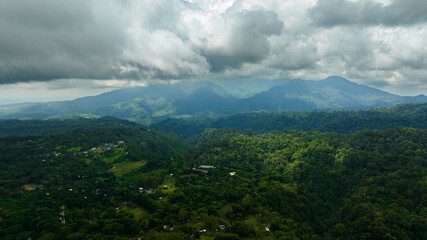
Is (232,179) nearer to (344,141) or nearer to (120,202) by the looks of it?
(120,202)

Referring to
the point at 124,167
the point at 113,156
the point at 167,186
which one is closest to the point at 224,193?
the point at 167,186

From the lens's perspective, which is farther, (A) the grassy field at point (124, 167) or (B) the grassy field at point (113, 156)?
(B) the grassy field at point (113, 156)

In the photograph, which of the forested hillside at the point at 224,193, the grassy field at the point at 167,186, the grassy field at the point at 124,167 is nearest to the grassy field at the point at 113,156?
the forested hillside at the point at 224,193

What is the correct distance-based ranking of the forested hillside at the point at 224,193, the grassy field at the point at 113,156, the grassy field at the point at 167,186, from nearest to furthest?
the forested hillside at the point at 224,193
the grassy field at the point at 167,186
the grassy field at the point at 113,156

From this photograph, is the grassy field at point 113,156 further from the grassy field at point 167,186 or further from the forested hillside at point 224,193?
the grassy field at point 167,186

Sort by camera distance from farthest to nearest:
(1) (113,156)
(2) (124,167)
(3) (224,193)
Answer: (1) (113,156) → (2) (124,167) → (3) (224,193)

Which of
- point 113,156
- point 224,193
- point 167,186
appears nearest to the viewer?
point 224,193

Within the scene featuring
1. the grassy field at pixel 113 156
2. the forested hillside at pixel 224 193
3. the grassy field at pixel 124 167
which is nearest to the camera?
the forested hillside at pixel 224 193

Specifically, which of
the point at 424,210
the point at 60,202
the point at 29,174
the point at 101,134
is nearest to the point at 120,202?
the point at 60,202

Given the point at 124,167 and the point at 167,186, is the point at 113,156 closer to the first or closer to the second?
the point at 124,167
